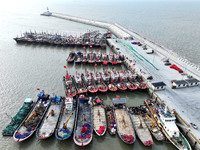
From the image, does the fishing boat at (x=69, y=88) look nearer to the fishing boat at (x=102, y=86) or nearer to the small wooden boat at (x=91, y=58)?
the fishing boat at (x=102, y=86)

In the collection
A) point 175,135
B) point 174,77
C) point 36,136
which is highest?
→ point 174,77

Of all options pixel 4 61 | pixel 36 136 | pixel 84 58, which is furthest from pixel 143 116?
pixel 4 61

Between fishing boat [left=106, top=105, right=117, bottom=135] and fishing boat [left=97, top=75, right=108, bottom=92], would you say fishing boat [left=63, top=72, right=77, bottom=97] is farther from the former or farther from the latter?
fishing boat [left=106, top=105, right=117, bottom=135]

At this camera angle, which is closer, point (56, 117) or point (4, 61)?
point (56, 117)

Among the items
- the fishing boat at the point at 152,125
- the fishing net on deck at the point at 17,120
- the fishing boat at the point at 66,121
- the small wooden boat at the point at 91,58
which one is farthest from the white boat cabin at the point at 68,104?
the small wooden boat at the point at 91,58

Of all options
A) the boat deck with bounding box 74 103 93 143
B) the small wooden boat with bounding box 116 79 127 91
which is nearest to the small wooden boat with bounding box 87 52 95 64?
the small wooden boat with bounding box 116 79 127 91

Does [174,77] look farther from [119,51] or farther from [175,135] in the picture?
[119,51]

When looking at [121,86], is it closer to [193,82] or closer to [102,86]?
[102,86]
